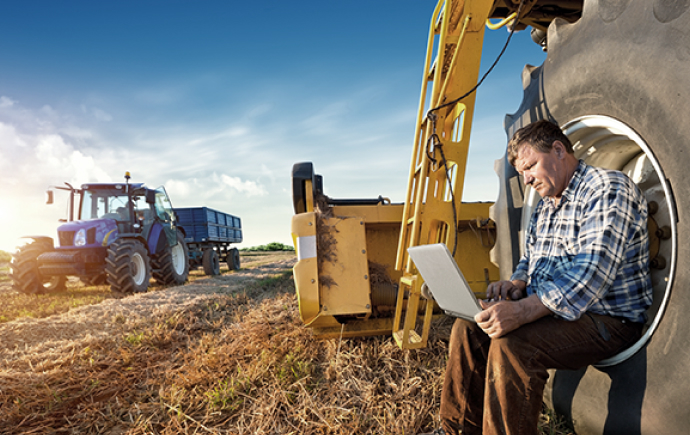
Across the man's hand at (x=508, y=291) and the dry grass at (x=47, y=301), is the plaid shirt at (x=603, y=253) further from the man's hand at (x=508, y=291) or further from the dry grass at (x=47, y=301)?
the dry grass at (x=47, y=301)

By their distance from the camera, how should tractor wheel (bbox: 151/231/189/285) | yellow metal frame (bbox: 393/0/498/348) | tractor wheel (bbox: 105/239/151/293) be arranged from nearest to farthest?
yellow metal frame (bbox: 393/0/498/348) → tractor wheel (bbox: 105/239/151/293) → tractor wheel (bbox: 151/231/189/285)

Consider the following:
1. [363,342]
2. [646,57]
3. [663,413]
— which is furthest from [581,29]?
[363,342]

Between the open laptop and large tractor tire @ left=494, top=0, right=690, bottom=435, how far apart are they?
0.64m

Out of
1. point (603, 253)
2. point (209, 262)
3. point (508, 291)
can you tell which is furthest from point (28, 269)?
point (603, 253)

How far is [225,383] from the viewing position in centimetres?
268

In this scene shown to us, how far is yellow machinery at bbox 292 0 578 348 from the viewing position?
2.76m

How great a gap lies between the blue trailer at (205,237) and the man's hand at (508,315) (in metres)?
10.9

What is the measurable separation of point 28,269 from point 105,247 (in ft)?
4.51

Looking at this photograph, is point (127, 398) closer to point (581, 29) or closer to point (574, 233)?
point (574, 233)

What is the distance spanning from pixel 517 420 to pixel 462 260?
205 centimetres

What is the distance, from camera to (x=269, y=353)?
9.97 ft

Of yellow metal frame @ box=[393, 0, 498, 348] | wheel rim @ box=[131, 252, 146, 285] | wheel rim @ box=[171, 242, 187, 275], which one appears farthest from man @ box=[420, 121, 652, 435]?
wheel rim @ box=[171, 242, 187, 275]

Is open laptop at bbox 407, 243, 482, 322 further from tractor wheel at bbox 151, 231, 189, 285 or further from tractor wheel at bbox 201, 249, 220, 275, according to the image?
tractor wheel at bbox 201, 249, 220, 275

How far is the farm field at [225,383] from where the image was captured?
229cm
